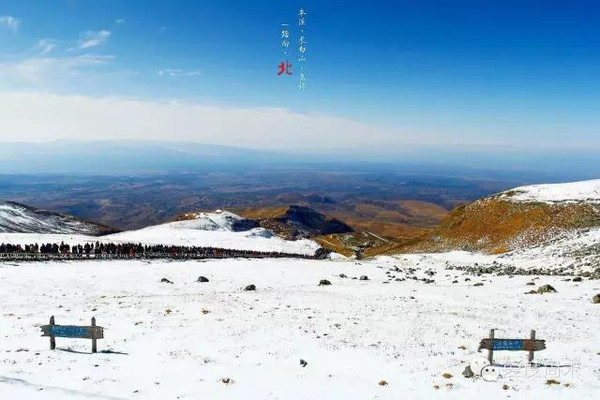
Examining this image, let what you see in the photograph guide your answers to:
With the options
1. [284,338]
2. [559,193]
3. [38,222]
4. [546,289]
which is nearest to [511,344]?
[284,338]

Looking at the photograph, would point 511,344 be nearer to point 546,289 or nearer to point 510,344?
point 510,344

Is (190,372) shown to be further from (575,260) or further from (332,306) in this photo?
(575,260)

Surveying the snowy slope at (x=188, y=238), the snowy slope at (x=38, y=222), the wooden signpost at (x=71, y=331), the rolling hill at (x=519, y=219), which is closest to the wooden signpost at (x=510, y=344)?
the wooden signpost at (x=71, y=331)

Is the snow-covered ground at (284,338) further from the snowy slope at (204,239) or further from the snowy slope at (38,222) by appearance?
the snowy slope at (38,222)

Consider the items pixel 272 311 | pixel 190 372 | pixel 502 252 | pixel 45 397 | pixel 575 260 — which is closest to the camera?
pixel 45 397

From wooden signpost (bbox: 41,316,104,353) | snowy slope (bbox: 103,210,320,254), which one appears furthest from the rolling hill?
wooden signpost (bbox: 41,316,104,353)

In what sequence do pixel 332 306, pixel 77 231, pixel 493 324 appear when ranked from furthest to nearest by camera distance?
pixel 77 231
pixel 332 306
pixel 493 324

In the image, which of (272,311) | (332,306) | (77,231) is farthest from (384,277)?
(77,231)
